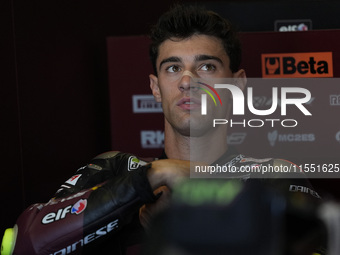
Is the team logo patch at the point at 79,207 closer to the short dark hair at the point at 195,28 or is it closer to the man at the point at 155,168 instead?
the man at the point at 155,168

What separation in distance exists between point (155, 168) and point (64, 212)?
30cm

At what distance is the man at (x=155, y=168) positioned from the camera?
1419mm

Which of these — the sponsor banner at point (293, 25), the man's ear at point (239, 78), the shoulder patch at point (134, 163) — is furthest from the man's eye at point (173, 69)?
the sponsor banner at point (293, 25)

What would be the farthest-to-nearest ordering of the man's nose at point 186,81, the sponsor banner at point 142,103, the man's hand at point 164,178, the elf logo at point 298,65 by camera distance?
1. the sponsor banner at point 142,103
2. the elf logo at point 298,65
3. the man's nose at point 186,81
4. the man's hand at point 164,178

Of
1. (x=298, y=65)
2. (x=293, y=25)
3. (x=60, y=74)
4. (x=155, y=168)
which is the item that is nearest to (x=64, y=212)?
(x=155, y=168)

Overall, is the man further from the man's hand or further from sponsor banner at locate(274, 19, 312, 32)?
sponsor banner at locate(274, 19, 312, 32)

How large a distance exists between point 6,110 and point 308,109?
1423 millimetres

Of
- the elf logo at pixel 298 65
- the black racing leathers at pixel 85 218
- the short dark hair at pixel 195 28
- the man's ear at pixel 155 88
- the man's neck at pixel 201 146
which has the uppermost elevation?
the short dark hair at pixel 195 28

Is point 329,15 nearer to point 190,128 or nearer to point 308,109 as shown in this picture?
point 308,109

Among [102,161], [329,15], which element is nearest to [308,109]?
[329,15]

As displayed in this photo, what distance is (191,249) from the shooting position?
1.24 metres

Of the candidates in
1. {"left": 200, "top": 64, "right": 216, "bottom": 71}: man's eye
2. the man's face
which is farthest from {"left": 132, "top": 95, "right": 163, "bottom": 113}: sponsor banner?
{"left": 200, "top": 64, "right": 216, "bottom": 71}: man's eye

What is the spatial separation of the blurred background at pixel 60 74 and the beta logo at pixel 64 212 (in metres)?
1.00

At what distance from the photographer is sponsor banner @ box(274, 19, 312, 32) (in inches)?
103
